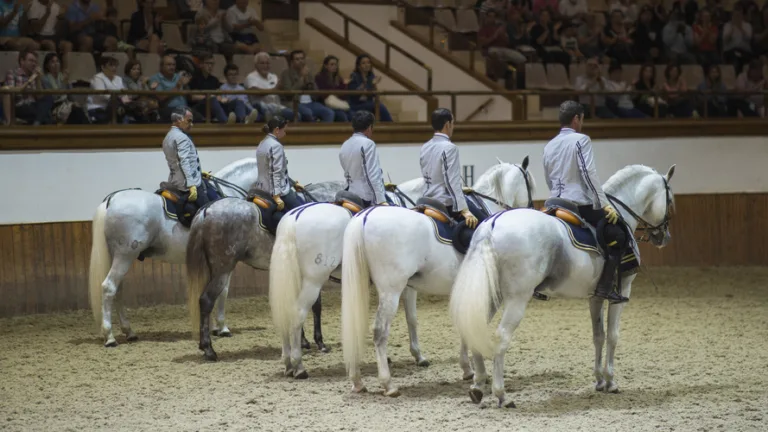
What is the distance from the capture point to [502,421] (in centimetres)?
640

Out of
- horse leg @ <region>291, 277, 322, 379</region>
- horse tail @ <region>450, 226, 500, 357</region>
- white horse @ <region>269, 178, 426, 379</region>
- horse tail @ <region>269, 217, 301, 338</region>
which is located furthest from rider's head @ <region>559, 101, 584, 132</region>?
horse leg @ <region>291, 277, 322, 379</region>

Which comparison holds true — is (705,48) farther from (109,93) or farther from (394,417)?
(394,417)

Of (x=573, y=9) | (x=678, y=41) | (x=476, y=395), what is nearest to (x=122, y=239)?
(x=476, y=395)

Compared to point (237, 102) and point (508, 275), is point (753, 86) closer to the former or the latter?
point (237, 102)

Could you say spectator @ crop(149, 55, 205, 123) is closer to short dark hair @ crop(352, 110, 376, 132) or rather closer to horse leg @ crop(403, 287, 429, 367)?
short dark hair @ crop(352, 110, 376, 132)

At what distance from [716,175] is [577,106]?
26.5 feet

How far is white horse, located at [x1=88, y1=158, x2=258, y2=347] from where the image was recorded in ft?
30.8

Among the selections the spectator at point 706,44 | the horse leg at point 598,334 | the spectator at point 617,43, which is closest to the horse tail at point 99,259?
the horse leg at point 598,334

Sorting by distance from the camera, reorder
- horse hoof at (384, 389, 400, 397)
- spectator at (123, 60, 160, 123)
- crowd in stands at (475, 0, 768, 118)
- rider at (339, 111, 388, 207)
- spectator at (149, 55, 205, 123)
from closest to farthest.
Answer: horse hoof at (384, 389, 400, 397) → rider at (339, 111, 388, 207) → spectator at (123, 60, 160, 123) → spectator at (149, 55, 205, 123) → crowd in stands at (475, 0, 768, 118)

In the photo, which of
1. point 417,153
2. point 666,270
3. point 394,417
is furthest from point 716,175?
point 394,417

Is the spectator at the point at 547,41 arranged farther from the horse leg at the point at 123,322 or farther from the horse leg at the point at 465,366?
the horse leg at the point at 465,366

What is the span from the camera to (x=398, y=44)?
51.8ft

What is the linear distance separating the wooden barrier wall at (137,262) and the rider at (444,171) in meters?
5.36

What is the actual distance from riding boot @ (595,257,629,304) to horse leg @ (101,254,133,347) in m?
4.76
